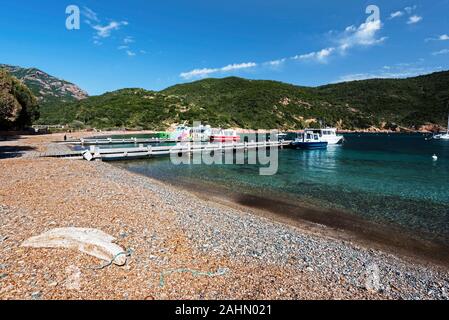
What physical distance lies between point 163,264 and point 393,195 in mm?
16576

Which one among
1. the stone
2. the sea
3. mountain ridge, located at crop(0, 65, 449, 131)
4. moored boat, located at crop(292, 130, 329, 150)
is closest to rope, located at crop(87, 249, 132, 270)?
the stone

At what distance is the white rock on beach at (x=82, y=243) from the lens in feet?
21.0

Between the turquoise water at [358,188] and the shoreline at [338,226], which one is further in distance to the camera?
the turquoise water at [358,188]

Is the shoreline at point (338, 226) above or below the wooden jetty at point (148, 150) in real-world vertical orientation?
below

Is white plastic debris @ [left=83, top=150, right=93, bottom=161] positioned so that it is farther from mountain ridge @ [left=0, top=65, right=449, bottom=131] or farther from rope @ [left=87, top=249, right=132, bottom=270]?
mountain ridge @ [left=0, top=65, right=449, bottom=131]

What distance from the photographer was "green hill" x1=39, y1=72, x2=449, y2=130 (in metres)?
99.9

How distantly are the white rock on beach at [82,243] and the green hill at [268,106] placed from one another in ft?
295

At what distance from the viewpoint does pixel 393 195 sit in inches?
697

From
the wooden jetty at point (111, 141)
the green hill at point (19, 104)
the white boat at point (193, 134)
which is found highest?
the green hill at point (19, 104)

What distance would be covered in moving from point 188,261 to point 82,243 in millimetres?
2547

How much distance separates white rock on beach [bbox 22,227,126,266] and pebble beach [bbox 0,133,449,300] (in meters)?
0.18

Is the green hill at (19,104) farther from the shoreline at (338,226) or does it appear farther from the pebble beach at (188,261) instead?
the shoreline at (338,226)

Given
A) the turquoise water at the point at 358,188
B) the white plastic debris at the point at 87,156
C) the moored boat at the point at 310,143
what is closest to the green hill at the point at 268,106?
the moored boat at the point at 310,143
